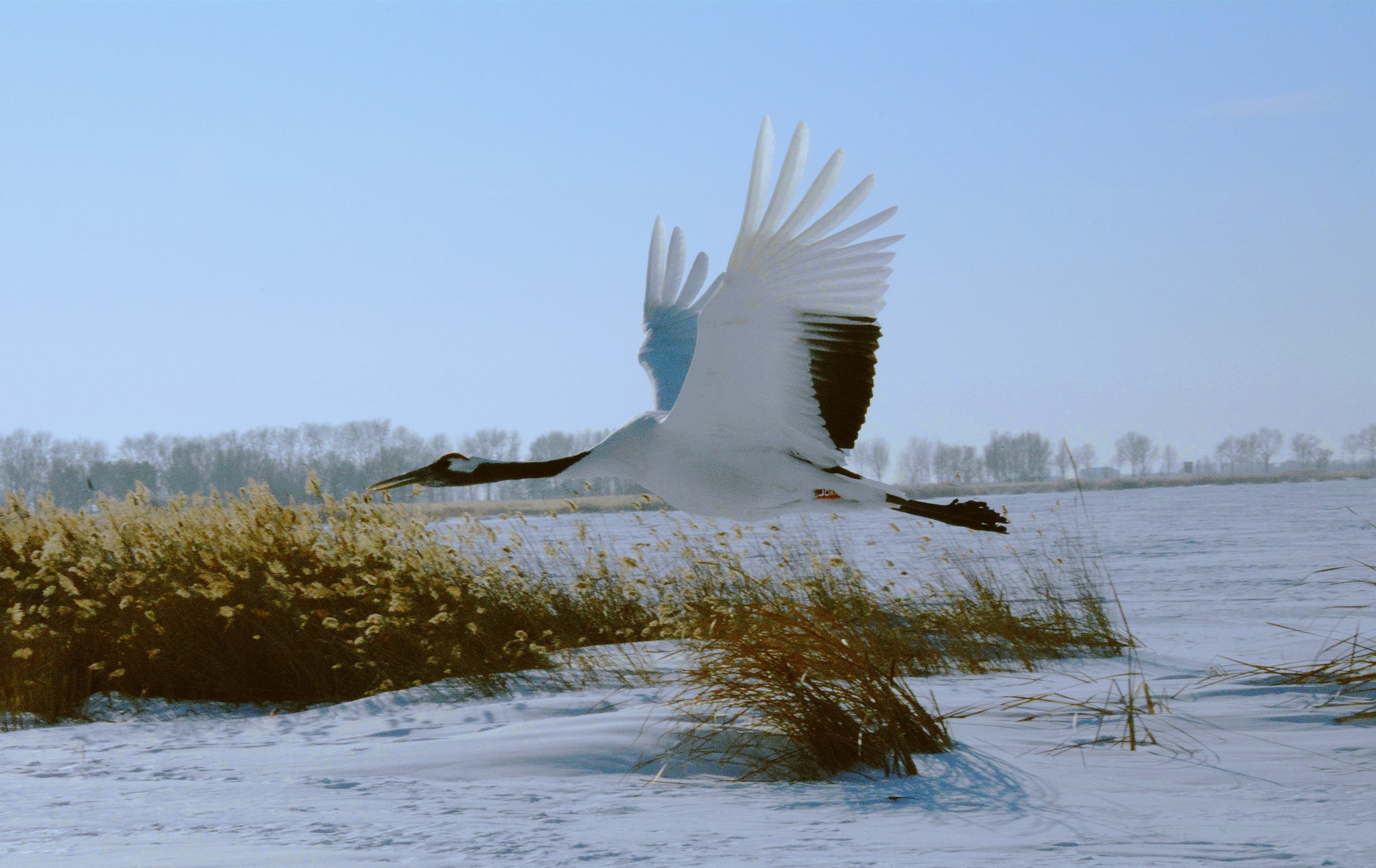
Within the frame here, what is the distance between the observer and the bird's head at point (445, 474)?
298 centimetres

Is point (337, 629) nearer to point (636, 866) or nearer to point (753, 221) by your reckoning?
point (636, 866)

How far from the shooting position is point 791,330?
10.7 ft

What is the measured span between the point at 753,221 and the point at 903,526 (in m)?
12.7

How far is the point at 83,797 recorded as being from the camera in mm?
4094

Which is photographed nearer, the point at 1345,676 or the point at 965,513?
the point at 965,513

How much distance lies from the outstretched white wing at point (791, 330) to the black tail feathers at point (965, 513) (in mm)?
461

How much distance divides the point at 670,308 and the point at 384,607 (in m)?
2.88

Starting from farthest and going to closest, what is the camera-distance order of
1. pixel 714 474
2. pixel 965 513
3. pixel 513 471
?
pixel 965 513 < pixel 714 474 < pixel 513 471

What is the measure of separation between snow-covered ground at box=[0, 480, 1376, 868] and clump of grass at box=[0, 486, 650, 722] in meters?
0.34

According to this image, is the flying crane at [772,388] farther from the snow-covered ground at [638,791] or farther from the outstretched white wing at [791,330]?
the snow-covered ground at [638,791]

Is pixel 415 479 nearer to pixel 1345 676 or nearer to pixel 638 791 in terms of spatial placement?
pixel 638 791

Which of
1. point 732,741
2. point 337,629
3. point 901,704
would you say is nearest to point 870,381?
point 901,704

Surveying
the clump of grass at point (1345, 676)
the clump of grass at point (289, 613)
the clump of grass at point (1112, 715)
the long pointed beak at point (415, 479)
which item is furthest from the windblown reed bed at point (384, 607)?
the long pointed beak at point (415, 479)

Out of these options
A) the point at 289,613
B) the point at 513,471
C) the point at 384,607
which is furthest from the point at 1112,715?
the point at 289,613
